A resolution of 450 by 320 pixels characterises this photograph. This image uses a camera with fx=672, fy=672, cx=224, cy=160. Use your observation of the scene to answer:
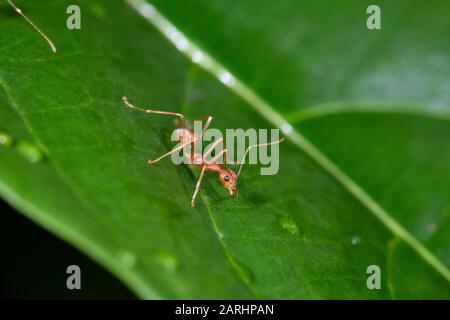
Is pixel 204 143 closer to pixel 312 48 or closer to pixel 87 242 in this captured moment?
pixel 312 48

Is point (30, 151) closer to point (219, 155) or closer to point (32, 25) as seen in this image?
point (32, 25)

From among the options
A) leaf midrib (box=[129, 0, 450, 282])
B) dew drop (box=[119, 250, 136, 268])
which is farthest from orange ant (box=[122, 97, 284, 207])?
dew drop (box=[119, 250, 136, 268])

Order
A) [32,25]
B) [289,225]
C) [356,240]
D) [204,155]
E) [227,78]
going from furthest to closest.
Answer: [227,78] → [204,155] → [32,25] → [356,240] → [289,225]

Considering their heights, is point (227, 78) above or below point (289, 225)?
above

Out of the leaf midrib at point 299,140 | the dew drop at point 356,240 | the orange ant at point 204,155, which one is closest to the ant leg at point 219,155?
the orange ant at point 204,155

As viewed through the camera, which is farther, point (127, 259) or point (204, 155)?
point (204, 155)

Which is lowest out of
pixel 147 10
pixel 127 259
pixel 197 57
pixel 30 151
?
pixel 127 259

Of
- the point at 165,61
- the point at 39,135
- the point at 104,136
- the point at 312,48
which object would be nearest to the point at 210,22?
the point at 165,61

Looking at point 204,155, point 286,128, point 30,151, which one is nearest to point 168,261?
point 30,151
